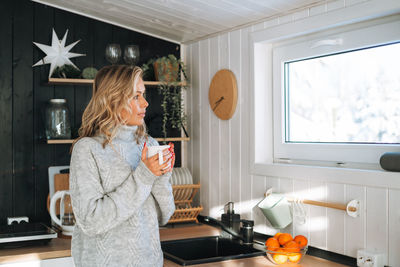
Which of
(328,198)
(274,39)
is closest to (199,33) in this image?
(274,39)

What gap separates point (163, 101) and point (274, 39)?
89cm

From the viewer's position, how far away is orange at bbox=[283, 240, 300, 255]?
1841 millimetres

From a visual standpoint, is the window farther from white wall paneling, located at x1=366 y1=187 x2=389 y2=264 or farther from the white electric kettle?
the white electric kettle

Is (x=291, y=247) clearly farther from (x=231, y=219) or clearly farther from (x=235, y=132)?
(x=235, y=132)

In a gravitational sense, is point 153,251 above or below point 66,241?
above

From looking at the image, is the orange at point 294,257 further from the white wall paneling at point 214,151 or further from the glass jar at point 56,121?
the glass jar at point 56,121

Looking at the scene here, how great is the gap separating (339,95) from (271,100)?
421mm

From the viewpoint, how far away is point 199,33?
105 inches

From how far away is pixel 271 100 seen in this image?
2.34 meters

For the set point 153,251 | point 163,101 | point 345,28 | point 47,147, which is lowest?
point 153,251

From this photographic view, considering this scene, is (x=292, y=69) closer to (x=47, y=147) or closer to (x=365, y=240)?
(x=365, y=240)

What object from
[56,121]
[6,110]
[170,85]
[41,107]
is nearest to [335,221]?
[170,85]

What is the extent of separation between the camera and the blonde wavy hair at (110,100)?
1367 millimetres

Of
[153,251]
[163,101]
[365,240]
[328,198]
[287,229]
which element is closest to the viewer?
[153,251]
